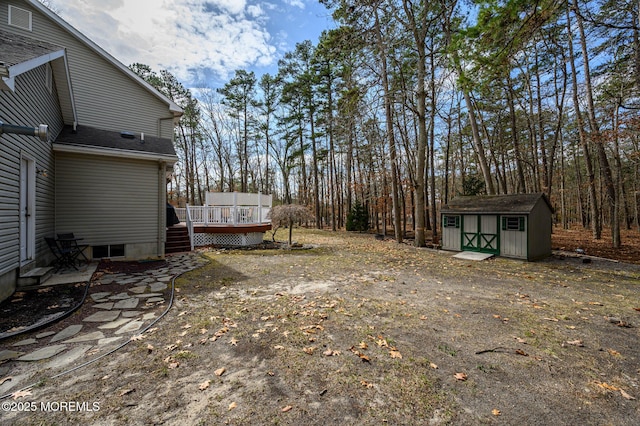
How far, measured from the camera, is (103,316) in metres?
3.77

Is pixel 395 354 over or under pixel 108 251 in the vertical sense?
under

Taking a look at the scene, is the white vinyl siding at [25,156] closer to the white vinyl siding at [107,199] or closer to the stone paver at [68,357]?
the white vinyl siding at [107,199]

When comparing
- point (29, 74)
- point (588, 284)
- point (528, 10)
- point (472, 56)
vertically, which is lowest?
point (588, 284)

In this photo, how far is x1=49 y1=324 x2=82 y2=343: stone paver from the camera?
3.11m

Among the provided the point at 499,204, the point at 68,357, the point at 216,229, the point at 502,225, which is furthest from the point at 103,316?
the point at 499,204

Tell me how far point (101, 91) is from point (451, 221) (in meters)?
14.2

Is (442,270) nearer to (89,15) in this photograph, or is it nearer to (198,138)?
(89,15)

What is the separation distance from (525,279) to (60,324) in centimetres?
895

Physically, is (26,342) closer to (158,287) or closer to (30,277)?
(158,287)

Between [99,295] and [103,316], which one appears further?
[99,295]

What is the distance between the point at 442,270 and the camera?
7.12m

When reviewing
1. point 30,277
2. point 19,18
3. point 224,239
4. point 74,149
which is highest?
point 19,18

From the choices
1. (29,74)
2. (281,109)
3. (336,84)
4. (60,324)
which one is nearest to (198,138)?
(281,109)

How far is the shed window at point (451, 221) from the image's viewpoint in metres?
10.5
